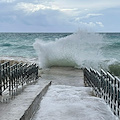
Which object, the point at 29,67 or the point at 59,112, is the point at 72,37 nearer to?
the point at 29,67

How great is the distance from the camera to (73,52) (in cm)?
2172

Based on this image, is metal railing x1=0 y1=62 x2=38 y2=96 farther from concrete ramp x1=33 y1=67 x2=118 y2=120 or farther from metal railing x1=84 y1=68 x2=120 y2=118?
metal railing x1=84 y1=68 x2=120 y2=118

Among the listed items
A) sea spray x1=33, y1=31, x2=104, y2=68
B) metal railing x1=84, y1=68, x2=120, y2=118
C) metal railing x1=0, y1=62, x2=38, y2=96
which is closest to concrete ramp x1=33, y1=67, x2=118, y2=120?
metal railing x1=84, y1=68, x2=120, y2=118

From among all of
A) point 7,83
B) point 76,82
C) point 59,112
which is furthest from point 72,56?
point 59,112

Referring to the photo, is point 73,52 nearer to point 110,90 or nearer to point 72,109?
point 110,90

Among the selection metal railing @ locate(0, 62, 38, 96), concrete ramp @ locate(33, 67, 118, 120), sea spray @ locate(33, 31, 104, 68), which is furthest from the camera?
sea spray @ locate(33, 31, 104, 68)

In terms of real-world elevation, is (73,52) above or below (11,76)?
below

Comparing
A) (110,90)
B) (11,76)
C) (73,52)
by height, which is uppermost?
(11,76)

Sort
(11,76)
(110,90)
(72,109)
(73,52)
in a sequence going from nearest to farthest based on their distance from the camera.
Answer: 1. (72,109)
2. (110,90)
3. (11,76)
4. (73,52)

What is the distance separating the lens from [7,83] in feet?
22.3

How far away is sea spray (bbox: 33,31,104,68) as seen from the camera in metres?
20.5

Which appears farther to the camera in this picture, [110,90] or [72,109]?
[110,90]

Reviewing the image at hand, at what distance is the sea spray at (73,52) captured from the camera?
20.5 m

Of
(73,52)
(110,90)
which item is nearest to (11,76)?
(110,90)
